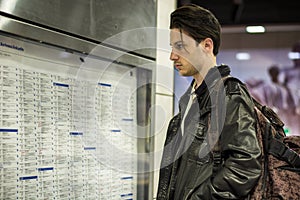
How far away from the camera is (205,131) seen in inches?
53.9

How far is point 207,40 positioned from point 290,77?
330 centimetres

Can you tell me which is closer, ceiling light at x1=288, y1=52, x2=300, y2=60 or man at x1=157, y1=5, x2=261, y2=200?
man at x1=157, y1=5, x2=261, y2=200

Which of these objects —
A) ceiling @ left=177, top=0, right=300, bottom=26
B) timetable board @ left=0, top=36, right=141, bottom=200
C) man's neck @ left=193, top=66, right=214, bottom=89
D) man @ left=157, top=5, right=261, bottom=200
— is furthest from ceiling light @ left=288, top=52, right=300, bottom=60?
man's neck @ left=193, top=66, right=214, bottom=89

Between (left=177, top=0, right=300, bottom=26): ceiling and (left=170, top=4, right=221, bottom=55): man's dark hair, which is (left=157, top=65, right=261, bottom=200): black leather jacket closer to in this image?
(left=170, top=4, right=221, bottom=55): man's dark hair

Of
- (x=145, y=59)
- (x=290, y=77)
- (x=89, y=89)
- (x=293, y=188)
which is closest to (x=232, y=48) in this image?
(x=290, y=77)

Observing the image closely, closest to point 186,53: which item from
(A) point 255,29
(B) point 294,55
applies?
(A) point 255,29

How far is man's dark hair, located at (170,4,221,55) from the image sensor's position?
1.39m

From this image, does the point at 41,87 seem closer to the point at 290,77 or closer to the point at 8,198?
the point at 8,198

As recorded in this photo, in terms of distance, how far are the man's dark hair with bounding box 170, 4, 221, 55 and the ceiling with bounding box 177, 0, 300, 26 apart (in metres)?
2.27

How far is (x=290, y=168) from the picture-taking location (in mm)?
1305

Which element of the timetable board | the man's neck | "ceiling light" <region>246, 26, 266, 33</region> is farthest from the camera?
"ceiling light" <region>246, 26, 266, 33</region>

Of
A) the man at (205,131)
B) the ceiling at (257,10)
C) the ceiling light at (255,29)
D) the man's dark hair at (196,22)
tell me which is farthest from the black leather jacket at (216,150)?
the ceiling light at (255,29)

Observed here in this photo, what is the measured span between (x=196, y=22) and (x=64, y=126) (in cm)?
66

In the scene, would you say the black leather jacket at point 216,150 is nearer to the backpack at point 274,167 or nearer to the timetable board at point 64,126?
the backpack at point 274,167
